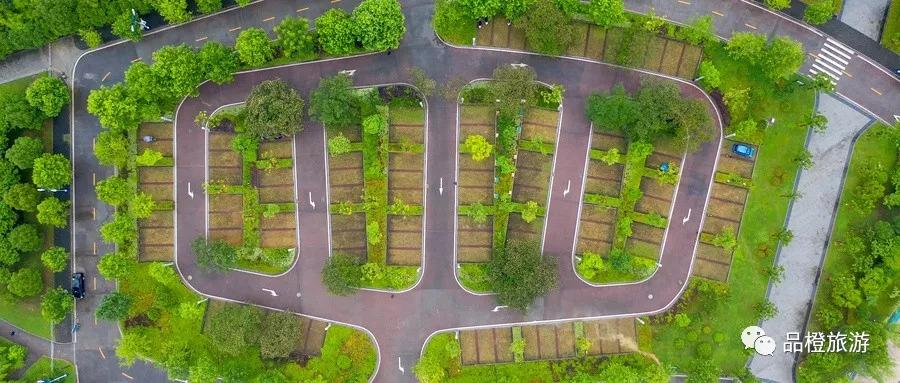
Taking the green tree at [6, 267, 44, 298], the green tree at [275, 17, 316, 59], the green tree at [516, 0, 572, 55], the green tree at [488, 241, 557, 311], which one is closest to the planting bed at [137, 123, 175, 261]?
the green tree at [6, 267, 44, 298]

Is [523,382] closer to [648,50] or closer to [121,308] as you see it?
[648,50]

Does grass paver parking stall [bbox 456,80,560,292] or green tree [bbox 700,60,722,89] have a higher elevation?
green tree [bbox 700,60,722,89]

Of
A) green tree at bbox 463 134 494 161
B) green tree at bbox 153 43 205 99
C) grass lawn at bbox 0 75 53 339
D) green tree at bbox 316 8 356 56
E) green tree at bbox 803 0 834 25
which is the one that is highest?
green tree at bbox 803 0 834 25

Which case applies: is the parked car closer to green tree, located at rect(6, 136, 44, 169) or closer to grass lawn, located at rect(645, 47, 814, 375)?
grass lawn, located at rect(645, 47, 814, 375)

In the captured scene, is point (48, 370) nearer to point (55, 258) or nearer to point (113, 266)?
point (55, 258)

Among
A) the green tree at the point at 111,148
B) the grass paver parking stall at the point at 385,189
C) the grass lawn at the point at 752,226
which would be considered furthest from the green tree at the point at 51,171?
the grass lawn at the point at 752,226

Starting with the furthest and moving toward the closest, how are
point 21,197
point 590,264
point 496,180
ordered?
point 496,180 → point 590,264 → point 21,197

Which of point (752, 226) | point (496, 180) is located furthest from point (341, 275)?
point (752, 226)

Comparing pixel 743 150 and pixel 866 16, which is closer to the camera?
pixel 743 150

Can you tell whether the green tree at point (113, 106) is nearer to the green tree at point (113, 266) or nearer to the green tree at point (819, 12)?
the green tree at point (113, 266)
